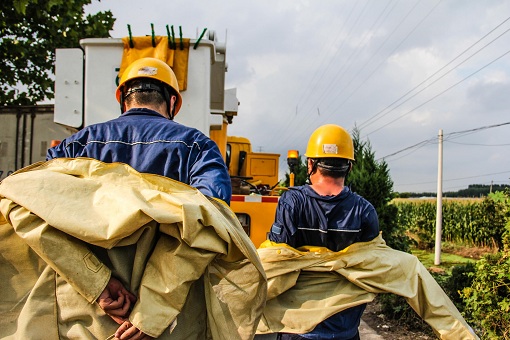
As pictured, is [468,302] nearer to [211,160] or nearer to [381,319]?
[381,319]

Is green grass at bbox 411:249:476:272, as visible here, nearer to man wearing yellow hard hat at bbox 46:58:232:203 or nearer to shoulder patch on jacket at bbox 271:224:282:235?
shoulder patch on jacket at bbox 271:224:282:235

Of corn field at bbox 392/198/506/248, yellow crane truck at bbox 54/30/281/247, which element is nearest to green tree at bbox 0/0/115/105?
yellow crane truck at bbox 54/30/281/247

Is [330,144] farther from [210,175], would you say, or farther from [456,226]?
[456,226]

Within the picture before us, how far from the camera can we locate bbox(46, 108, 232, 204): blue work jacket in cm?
202

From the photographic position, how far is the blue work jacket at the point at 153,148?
6.63 feet

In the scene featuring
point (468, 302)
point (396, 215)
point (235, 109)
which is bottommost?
point (468, 302)

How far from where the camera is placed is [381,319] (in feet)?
20.8

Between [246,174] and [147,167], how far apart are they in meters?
8.53

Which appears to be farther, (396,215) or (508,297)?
(396,215)

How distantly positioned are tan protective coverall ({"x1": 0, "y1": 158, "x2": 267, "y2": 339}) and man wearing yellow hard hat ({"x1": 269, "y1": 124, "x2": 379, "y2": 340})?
97 centimetres

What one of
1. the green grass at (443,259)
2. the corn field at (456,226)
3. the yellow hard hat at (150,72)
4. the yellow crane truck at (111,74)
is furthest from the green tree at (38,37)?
the corn field at (456,226)

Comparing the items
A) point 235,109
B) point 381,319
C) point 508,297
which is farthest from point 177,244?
point 381,319

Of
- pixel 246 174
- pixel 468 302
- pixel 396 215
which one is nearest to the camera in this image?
pixel 468 302

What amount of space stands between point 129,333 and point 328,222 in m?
1.51
